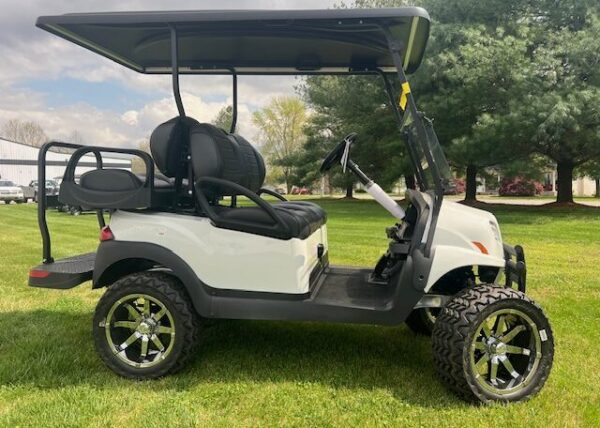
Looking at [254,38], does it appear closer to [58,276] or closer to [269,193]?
[269,193]

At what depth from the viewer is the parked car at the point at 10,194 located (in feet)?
86.6

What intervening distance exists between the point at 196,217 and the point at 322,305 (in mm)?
918

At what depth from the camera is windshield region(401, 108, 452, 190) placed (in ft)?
9.46

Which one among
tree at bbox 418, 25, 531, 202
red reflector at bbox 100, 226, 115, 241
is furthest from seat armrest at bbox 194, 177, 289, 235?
tree at bbox 418, 25, 531, 202

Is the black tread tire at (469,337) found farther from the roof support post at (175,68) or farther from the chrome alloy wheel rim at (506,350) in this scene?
the roof support post at (175,68)

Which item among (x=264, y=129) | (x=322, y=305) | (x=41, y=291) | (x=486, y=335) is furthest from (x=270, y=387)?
(x=264, y=129)

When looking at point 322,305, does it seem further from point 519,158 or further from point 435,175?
point 519,158

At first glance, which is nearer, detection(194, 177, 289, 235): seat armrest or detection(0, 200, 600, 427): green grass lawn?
detection(0, 200, 600, 427): green grass lawn

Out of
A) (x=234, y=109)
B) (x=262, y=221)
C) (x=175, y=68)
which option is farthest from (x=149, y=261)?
(x=234, y=109)

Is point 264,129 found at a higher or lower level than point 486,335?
higher

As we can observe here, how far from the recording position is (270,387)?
9.52 ft

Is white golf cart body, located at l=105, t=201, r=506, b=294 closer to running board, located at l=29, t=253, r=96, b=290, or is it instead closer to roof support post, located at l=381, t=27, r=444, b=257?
roof support post, located at l=381, t=27, r=444, b=257

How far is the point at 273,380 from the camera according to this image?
300 centimetres

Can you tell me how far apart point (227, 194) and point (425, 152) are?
127 centimetres
